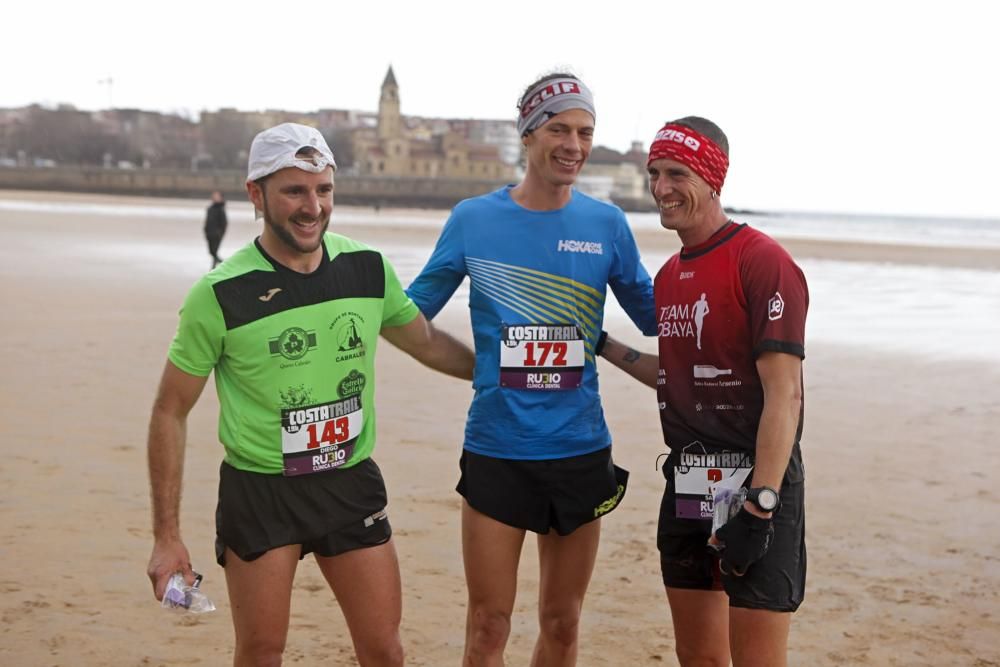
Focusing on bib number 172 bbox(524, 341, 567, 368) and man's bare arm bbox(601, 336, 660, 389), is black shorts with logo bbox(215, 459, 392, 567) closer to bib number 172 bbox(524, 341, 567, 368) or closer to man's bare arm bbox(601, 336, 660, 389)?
bib number 172 bbox(524, 341, 567, 368)

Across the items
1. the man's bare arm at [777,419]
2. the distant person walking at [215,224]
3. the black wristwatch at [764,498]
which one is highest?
the man's bare arm at [777,419]

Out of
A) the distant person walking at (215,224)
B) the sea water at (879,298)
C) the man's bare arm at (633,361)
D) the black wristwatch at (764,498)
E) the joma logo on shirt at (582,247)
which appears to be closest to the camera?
the black wristwatch at (764,498)

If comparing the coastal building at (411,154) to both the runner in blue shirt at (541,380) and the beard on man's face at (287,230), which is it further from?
the beard on man's face at (287,230)

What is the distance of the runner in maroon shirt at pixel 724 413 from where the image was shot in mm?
3006

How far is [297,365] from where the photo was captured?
315 centimetres

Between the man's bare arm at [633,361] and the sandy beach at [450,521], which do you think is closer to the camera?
the man's bare arm at [633,361]

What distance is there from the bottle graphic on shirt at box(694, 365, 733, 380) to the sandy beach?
176 cm

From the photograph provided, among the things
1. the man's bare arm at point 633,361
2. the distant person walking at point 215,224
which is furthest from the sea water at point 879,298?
the man's bare arm at point 633,361

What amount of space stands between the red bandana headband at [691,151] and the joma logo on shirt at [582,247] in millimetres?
518

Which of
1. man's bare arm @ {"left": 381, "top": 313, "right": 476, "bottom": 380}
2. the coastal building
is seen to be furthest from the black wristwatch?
the coastal building

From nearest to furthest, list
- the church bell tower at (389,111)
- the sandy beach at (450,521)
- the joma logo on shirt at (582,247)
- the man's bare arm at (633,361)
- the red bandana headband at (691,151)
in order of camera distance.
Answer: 1. the red bandana headband at (691,151)
2. the joma logo on shirt at (582,247)
3. the man's bare arm at (633,361)
4. the sandy beach at (450,521)
5. the church bell tower at (389,111)

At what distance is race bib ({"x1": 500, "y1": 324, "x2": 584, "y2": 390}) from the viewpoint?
11.8 ft

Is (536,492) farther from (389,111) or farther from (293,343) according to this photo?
(389,111)

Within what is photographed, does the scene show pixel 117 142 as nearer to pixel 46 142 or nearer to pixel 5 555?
pixel 46 142
